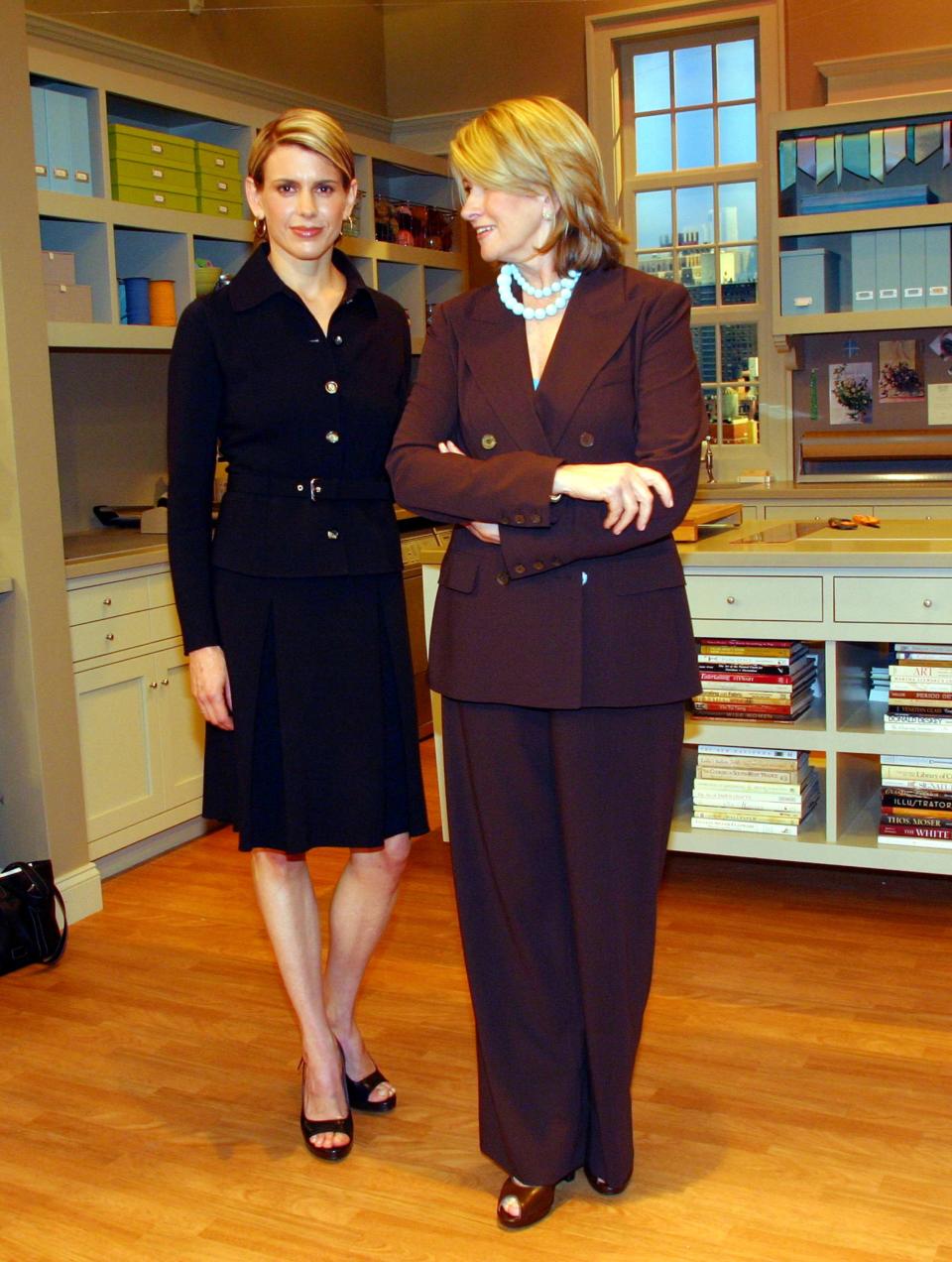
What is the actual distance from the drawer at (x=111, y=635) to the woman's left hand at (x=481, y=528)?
2.01 metres

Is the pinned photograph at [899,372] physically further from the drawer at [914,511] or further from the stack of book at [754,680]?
the stack of book at [754,680]

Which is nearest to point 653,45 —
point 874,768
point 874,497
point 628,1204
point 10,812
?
point 874,497

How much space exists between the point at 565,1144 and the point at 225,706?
0.88m

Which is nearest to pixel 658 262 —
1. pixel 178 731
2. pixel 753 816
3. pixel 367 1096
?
pixel 178 731

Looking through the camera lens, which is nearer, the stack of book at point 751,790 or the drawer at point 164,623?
the stack of book at point 751,790

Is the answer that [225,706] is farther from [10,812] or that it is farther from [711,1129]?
[10,812]

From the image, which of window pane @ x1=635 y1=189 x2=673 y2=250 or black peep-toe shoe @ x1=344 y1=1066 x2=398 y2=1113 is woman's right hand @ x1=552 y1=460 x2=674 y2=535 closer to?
black peep-toe shoe @ x1=344 y1=1066 x2=398 y2=1113

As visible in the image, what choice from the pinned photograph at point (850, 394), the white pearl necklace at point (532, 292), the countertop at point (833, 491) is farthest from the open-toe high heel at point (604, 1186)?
the pinned photograph at point (850, 394)

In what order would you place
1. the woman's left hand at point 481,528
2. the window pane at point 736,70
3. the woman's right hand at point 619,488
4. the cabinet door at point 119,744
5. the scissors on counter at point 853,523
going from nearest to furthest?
the woman's right hand at point 619,488 → the woman's left hand at point 481,528 → the scissors on counter at point 853,523 → the cabinet door at point 119,744 → the window pane at point 736,70

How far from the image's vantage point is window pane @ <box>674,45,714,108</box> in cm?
643

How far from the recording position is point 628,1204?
2184 mm

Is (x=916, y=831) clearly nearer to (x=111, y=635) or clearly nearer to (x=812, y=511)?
(x=111, y=635)

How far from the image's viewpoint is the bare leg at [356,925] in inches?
95.5

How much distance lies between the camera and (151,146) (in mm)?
4445
